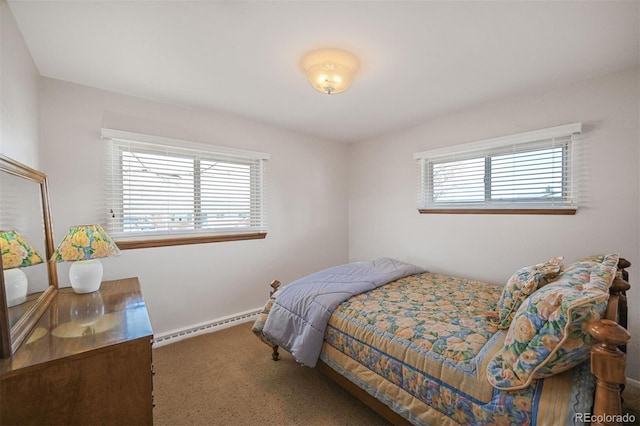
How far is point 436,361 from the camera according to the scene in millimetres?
1299

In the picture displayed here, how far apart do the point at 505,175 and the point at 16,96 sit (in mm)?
3565

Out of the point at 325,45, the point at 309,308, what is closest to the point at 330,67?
the point at 325,45

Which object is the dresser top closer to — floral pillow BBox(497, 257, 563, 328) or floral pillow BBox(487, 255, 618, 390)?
floral pillow BBox(487, 255, 618, 390)

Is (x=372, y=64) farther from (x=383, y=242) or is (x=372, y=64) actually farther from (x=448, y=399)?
(x=383, y=242)

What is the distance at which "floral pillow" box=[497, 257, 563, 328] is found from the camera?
1.45 metres

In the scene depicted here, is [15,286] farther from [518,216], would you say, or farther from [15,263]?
[518,216]

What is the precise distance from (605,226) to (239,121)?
132 inches

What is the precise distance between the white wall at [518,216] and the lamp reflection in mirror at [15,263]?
316 centimetres

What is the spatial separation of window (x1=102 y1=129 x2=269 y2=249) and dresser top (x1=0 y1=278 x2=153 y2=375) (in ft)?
2.75

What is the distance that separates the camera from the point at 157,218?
2.50 m

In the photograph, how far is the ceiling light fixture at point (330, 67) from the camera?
171cm

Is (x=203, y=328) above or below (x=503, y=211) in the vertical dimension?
below

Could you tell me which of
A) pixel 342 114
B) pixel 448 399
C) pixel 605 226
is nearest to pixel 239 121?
pixel 342 114

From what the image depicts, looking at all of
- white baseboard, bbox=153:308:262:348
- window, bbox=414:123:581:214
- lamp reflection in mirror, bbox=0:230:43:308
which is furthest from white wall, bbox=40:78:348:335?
window, bbox=414:123:581:214
